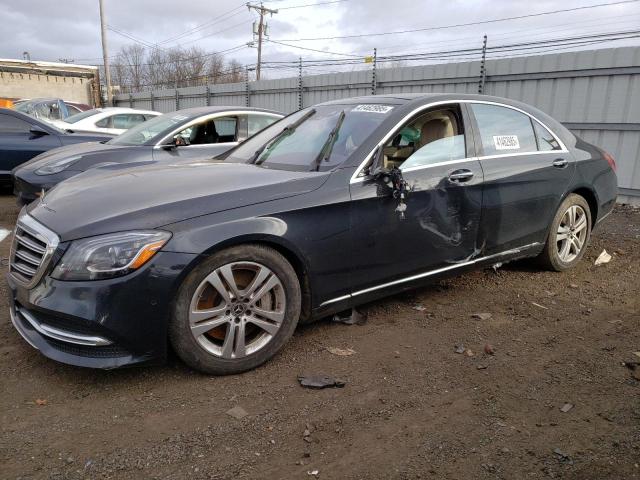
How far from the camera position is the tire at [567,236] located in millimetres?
4680

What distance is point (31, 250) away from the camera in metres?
2.85

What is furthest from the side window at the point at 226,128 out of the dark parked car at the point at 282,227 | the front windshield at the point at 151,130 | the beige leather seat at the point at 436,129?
the beige leather seat at the point at 436,129

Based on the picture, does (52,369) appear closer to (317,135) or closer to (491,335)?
(317,135)

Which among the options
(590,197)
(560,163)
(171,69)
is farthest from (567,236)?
(171,69)

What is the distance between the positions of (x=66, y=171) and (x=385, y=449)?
210 inches

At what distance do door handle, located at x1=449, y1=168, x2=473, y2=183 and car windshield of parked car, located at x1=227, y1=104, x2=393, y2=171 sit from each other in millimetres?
662

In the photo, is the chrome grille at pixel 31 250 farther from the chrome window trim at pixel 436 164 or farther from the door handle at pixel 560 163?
the door handle at pixel 560 163

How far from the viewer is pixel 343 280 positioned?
3.30 m

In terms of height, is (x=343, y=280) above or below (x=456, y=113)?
below

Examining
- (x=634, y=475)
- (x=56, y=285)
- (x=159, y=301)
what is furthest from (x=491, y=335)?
(x=56, y=285)

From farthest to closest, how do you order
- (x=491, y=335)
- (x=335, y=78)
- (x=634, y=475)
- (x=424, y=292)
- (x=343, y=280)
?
1. (x=335, y=78)
2. (x=424, y=292)
3. (x=491, y=335)
4. (x=343, y=280)
5. (x=634, y=475)

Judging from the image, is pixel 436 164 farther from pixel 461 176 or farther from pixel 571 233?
pixel 571 233

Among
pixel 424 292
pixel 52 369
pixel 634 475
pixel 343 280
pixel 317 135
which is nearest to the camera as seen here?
pixel 634 475

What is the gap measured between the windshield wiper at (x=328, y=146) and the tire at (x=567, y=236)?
2.23m
